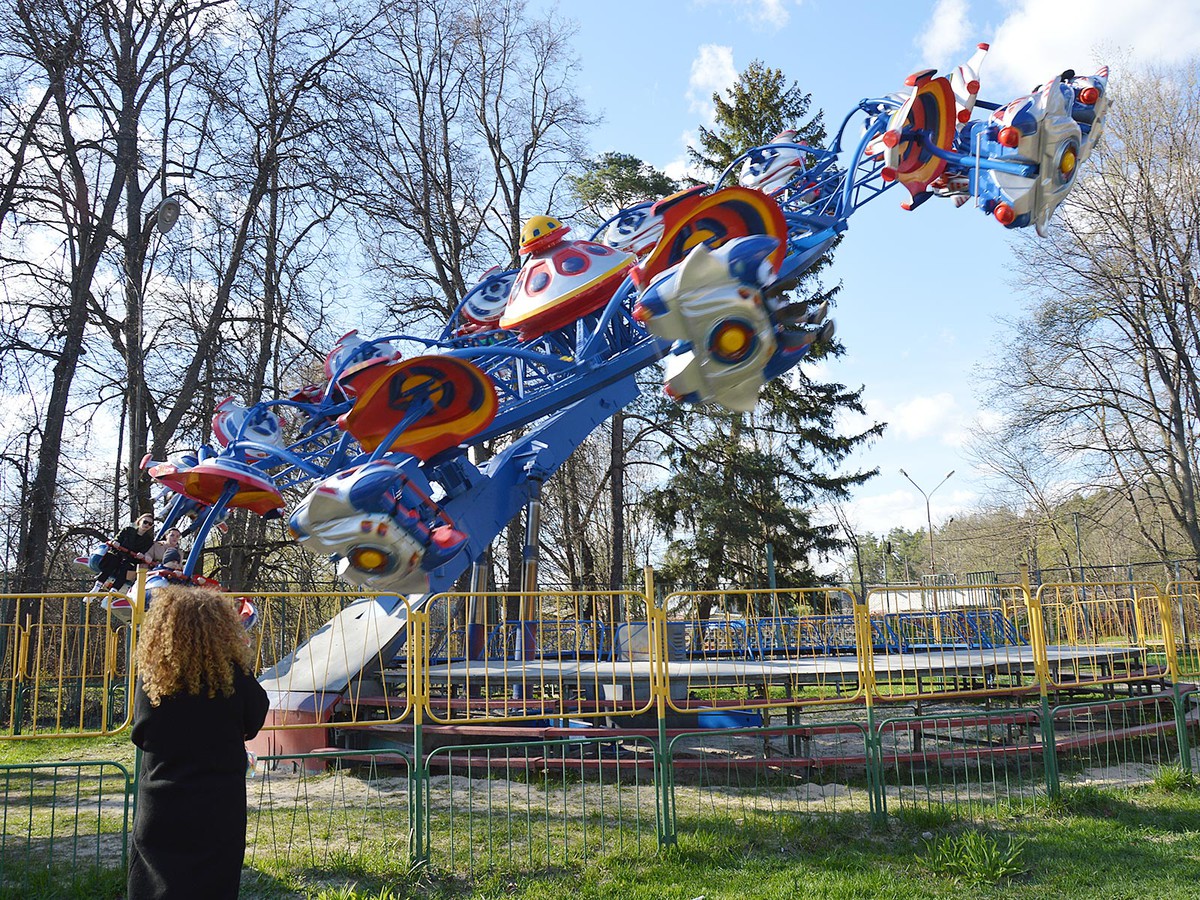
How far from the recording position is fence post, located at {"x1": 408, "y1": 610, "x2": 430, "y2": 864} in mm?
5867

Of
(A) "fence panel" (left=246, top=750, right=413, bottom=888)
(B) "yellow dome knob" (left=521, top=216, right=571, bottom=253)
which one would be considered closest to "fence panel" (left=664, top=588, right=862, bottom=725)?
(A) "fence panel" (left=246, top=750, right=413, bottom=888)

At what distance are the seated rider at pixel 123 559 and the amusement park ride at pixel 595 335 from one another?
356 millimetres

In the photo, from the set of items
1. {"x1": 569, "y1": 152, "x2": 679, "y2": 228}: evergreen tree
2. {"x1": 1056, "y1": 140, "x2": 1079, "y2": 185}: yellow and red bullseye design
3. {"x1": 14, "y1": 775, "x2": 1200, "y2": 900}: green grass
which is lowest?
{"x1": 14, "y1": 775, "x2": 1200, "y2": 900}: green grass

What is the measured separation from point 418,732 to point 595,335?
398cm

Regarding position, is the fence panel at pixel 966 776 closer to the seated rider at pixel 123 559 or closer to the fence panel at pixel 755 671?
the fence panel at pixel 755 671

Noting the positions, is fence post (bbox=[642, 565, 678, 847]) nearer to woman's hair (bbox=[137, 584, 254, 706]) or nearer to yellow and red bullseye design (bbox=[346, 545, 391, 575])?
yellow and red bullseye design (bbox=[346, 545, 391, 575])

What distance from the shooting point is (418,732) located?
5992 millimetres

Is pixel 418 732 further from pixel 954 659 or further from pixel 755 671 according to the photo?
pixel 954 659

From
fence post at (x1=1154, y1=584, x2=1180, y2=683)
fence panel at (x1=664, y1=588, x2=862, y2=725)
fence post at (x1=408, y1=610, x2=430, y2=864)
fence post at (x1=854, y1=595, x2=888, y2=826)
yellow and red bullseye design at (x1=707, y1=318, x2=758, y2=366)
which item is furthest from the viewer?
fence post at (x1=1154, y1=584, x2=1180, y2=683)

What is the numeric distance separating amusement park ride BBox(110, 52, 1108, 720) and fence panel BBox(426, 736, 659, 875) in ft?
5.96

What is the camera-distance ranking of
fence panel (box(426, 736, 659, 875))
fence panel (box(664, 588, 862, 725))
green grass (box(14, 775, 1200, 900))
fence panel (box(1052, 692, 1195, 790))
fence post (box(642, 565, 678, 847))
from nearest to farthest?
green grass (box(14, 775, 1200, 900))
fence panel (box(426, 736, 659, 875))
fence post (box(642, 565, 678, 847))
fence panel (box(664, 588, 862, 725))
fence panel (box(1052, 692, 1195, 790))

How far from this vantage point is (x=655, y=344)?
8.48 m

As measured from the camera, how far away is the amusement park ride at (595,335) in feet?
22.5

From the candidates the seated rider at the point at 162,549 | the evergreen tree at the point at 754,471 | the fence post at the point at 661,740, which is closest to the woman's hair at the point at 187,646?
the fence post at the point at 661,740
